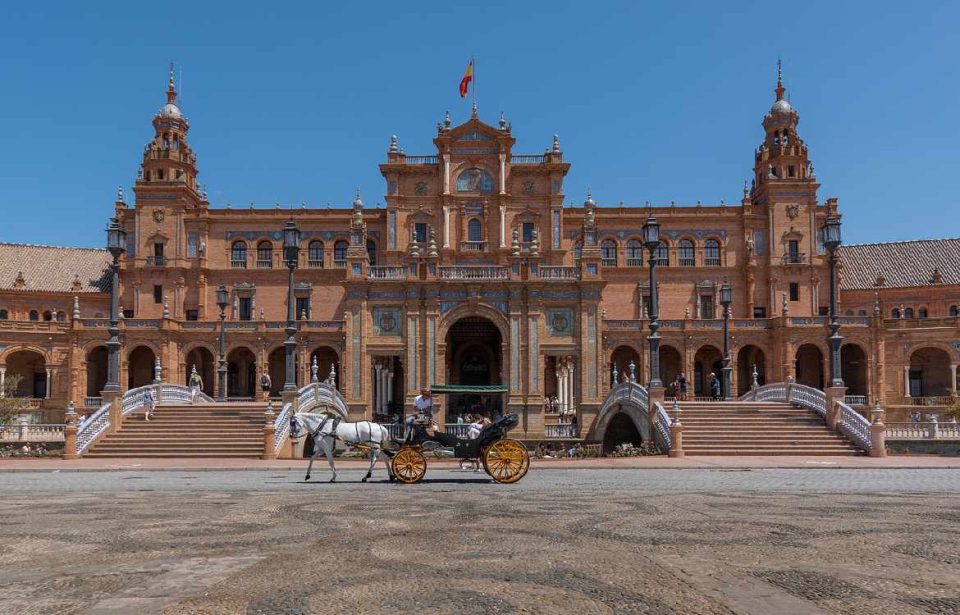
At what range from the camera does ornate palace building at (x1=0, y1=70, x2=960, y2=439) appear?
5378cm

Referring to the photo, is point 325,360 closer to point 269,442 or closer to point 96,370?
point 96,370

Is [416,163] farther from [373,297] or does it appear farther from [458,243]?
[373,297]

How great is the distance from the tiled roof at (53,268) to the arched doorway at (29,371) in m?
6.07

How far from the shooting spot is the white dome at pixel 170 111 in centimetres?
6294

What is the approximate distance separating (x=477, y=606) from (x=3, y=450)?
28418 mm

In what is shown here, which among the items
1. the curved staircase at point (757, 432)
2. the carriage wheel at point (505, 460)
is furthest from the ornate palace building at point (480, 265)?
the carriage wheel at point (505, 460)

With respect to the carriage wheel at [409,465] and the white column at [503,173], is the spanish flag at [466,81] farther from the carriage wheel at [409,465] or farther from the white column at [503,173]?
the carriage wheel at [409,465]

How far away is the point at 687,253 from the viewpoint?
6100 cm

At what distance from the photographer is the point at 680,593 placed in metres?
6.77

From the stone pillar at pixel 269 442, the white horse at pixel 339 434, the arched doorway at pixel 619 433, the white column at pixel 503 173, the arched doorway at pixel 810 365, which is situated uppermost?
the white column at pixel 503 173

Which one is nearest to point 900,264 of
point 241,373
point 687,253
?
point 687,253

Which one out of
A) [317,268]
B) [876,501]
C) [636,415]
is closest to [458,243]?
[317,268]

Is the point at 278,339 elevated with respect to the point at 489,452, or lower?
elevated

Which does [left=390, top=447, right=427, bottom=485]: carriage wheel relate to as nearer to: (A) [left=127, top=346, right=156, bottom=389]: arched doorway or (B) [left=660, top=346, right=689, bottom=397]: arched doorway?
(B) [left=660, top=346, right=689, bottom=397]: arched doorway
